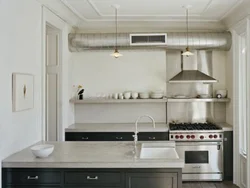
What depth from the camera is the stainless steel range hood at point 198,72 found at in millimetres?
5562

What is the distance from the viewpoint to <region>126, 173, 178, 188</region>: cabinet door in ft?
9.78

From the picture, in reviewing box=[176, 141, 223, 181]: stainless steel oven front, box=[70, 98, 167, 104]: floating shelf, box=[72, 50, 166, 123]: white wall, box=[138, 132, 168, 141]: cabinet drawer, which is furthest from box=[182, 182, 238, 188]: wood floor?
box=[70, 98, 167, 104]: floating shelf

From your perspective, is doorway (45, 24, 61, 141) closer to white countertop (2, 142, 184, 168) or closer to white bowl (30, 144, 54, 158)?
white countertop (2, 142, 184, 168)

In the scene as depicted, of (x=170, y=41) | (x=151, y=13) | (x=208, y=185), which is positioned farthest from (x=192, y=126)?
(x=151, y=13)

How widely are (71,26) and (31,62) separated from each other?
216 cm

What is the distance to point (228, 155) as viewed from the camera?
5.21 meters

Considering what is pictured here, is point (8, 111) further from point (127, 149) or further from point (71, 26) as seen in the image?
point (71, 26)

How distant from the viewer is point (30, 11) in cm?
362

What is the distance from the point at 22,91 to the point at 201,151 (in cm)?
330

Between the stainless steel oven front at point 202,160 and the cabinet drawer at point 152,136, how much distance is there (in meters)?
0.28

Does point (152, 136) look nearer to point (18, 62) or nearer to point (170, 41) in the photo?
point (170, 41)

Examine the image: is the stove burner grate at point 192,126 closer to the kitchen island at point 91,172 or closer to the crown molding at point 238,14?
the crown molding at point 238,14

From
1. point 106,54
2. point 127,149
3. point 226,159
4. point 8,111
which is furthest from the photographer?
point 106,54

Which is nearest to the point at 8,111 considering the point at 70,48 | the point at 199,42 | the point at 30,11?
the point at 30,11
